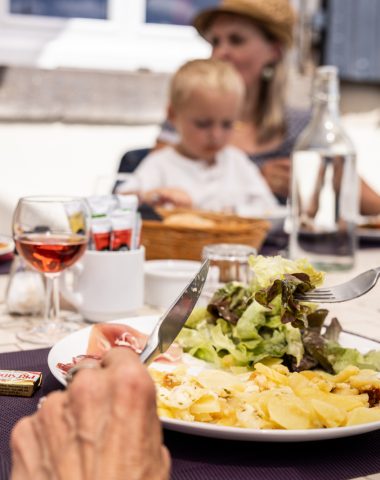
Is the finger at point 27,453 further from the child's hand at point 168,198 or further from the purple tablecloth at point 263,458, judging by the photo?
the child's hand at point 168,198

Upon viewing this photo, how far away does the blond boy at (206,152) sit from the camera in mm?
2492

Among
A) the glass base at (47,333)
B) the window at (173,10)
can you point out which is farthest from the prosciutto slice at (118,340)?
the window at (173,10)

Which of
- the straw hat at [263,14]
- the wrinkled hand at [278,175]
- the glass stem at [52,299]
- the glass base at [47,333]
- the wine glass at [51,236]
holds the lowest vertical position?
the wrinkled hand at [278,175]

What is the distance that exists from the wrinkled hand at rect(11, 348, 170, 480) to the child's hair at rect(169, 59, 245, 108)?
214 centimetres

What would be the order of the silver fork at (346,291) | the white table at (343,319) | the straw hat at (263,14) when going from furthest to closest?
the straw hat at (263,14), the white table at (343,319), the silver fork at (346,291)

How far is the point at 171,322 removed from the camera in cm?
64

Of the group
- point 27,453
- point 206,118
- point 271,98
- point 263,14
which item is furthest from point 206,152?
point 27,453

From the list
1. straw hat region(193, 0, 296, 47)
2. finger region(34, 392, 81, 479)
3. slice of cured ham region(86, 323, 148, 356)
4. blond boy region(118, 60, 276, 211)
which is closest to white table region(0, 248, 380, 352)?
slice of cured ham region(86, 323, 148, 356)

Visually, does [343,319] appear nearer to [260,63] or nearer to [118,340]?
[118,340]

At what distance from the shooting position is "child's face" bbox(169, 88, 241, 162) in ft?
8.14

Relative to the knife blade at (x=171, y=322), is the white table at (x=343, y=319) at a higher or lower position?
lower

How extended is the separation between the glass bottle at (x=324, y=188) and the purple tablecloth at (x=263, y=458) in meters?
0.86

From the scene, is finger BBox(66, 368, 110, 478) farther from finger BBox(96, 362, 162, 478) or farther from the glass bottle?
the glass bottle

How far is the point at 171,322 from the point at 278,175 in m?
2.25
